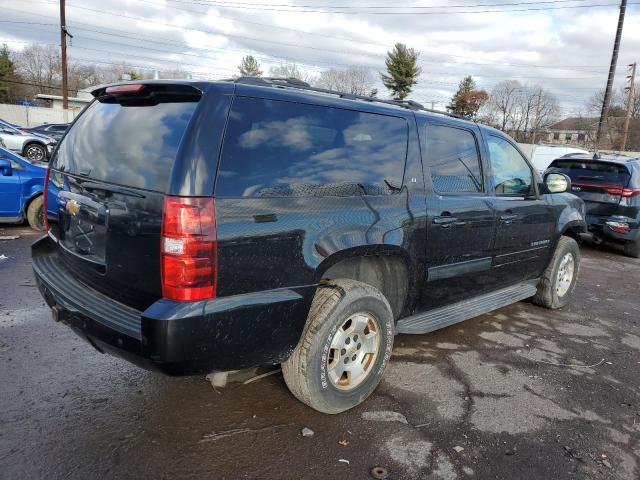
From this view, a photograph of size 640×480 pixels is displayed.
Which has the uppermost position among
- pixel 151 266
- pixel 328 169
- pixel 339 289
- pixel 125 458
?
pixel 328 169

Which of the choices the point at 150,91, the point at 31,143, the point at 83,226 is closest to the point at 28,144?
the point at 31,143

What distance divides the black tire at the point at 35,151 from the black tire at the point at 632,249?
18491mm

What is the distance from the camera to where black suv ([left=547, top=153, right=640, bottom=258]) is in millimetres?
8156

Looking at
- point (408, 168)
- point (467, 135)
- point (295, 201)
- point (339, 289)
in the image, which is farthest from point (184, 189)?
point (467, 135)

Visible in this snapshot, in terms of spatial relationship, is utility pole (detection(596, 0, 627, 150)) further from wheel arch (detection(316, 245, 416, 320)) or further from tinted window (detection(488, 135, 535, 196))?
wheel arch (detection(316, 245, 416, 320))

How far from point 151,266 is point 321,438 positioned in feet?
4.44

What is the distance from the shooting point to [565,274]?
545 centimetres

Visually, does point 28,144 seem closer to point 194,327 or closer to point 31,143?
point 31,143

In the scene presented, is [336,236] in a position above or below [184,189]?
below

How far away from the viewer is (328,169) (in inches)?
108

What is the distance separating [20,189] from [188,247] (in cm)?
658

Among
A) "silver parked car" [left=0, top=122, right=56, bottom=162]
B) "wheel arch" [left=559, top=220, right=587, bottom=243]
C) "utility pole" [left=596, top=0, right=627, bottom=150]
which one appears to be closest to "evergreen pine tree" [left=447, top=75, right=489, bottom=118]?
"utility pole" [left=596, top=0, right=627, bottom=150]

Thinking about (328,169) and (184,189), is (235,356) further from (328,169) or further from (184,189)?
(328,169)

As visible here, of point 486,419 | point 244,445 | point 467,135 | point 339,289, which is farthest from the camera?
point 467,135
